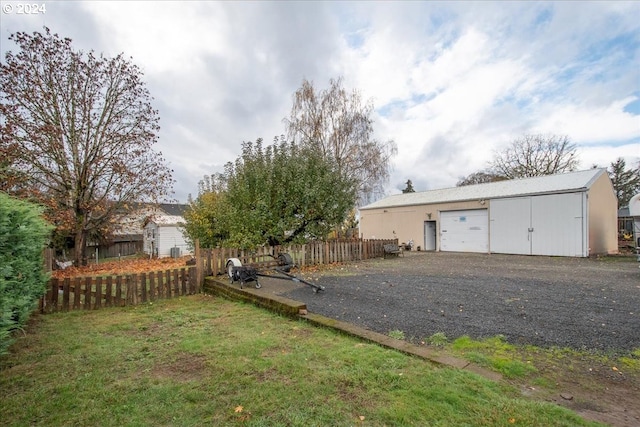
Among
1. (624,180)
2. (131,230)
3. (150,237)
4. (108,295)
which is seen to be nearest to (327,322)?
(108,295)

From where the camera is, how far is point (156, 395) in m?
2.70

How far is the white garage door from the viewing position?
17.9 meters

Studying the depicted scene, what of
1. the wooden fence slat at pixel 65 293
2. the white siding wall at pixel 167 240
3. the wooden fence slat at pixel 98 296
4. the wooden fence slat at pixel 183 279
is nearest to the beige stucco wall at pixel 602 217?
the wooden fence slat at pixel 183 279

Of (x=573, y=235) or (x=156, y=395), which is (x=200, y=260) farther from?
(x=573, y=235)

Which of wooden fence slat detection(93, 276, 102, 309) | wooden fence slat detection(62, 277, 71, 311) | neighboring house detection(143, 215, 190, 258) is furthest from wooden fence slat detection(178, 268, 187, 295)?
neighboring house detection(143, 215, 190, 258)

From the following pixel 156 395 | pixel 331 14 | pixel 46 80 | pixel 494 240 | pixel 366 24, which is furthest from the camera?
pixel 494 240

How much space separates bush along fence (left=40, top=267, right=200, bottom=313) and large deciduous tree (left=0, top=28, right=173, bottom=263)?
709cm

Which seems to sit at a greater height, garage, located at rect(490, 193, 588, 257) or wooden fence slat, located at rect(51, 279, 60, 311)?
garage, located at rect(490, 193, 588, 257)

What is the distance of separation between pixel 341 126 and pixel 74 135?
587 inches

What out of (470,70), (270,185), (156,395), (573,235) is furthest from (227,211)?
(573,235)

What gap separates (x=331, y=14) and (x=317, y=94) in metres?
12.0

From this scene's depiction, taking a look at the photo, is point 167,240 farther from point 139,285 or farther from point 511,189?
point 511,189

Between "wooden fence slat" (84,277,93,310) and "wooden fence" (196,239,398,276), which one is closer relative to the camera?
"wooden fence slat" (84,277,93,310)

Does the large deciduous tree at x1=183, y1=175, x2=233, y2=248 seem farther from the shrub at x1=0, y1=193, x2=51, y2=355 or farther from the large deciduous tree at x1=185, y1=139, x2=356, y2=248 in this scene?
the shrub at x1=0, y1=193, x2=51, y2=355
